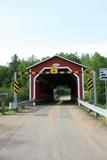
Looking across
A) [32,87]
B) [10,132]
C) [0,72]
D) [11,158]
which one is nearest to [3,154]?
[11,158]

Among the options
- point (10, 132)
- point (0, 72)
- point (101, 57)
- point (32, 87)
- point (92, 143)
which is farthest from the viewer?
point (0, 72)

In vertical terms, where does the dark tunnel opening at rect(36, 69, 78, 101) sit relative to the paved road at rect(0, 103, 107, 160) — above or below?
above

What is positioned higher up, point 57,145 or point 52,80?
point 52,80

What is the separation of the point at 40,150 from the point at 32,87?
1168 inches

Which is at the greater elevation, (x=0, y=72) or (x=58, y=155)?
(x=0, y=72)

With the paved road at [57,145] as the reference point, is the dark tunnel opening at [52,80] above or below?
above

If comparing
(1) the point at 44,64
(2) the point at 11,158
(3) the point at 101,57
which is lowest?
(2) the point at 11,158

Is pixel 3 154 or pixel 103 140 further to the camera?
pixel 103 140

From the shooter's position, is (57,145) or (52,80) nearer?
(57,145)

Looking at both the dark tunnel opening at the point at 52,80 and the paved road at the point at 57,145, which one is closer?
the paved road at the point at 57,145

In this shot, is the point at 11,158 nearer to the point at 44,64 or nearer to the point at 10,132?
the point at 10,132

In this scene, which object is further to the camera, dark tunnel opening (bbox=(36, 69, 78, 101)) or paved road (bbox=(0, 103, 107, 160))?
dark tunnel opening (bbox=(36, 69, 78, 101))

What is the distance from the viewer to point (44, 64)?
3838 cm

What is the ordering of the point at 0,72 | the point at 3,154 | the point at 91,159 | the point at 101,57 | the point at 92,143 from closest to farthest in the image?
the point at 91,159 < the point at 3,154 < the point at 92,143 < the point at 101,57 < the point at 0,72
